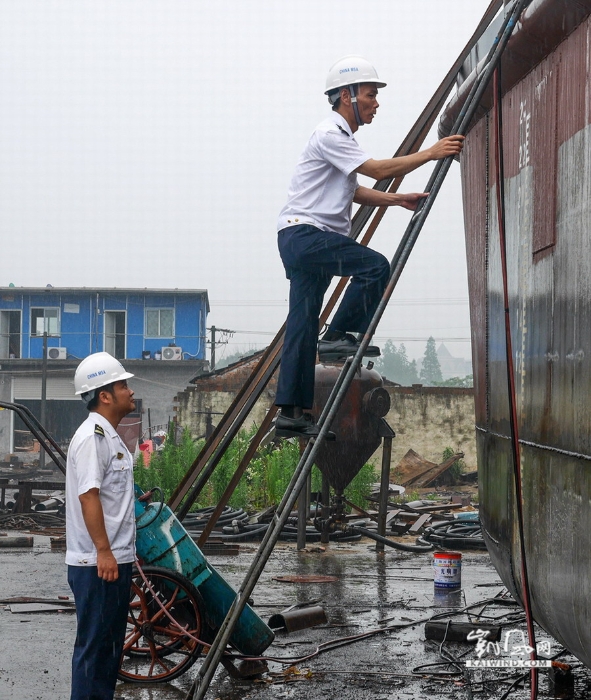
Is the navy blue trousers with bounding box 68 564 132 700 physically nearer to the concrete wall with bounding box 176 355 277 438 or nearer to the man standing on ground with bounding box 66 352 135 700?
the man standing on ground with bounding box 66 352 135 700

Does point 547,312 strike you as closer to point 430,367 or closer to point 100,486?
point 100,486

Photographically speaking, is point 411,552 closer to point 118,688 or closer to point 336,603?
point 336,603

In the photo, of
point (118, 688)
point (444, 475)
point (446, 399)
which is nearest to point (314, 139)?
point (118, 688)

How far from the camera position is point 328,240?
4.72m

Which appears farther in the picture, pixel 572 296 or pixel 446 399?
pixel 446 399

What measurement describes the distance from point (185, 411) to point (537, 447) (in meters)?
25.6

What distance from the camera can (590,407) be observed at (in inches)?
135

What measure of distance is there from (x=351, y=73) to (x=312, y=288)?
3.58 feet

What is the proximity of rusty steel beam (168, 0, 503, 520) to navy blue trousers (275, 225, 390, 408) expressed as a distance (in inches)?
45.9

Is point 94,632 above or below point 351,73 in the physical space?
below

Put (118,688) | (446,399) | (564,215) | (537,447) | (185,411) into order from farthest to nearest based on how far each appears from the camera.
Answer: (185,411), (446,399), (118,688), (537,447), (564,215)

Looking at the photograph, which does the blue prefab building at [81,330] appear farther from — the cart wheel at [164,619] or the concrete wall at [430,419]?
the cart wheel at [164,619]

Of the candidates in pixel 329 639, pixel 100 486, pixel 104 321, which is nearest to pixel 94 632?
pixel 100 486

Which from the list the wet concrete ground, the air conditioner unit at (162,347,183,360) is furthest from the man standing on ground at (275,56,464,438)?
the air conditioner unit at (162,347,183,360)
